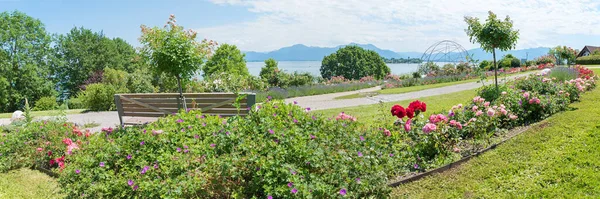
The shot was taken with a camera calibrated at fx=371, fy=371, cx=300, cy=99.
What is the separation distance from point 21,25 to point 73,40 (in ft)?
29.4

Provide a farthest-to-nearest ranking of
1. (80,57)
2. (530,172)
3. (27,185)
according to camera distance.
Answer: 1. (80,57)
2. (27,185)
3. (530,172)

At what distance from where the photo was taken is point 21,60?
3194 centimetres

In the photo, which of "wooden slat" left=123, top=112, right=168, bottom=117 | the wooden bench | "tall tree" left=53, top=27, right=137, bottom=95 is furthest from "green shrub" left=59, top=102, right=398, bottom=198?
"tall tree" left=53, top=27, right=137, bottom=95

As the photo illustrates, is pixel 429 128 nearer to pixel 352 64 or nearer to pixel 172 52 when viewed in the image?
pixel 172 52

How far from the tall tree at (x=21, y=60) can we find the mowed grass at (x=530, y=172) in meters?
35.9

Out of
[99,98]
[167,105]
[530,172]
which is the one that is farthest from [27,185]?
[99,98]

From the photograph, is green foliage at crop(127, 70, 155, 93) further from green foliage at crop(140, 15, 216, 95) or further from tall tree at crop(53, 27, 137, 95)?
tall tree at crop(53, 27, 137, 95)

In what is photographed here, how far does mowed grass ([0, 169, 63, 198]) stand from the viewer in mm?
4148

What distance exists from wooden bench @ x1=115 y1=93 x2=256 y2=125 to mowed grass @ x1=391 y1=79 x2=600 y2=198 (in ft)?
11.3

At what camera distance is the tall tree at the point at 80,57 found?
39188 mm

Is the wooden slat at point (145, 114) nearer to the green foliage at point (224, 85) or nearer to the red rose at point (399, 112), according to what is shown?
the red rose at point (399, 112)

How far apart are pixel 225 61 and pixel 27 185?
94.9 ft

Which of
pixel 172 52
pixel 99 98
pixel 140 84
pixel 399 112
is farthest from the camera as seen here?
pixel 140 84

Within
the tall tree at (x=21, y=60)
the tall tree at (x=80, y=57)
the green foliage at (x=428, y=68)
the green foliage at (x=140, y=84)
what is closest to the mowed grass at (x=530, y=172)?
the green foliage at (x=140, y=84)
